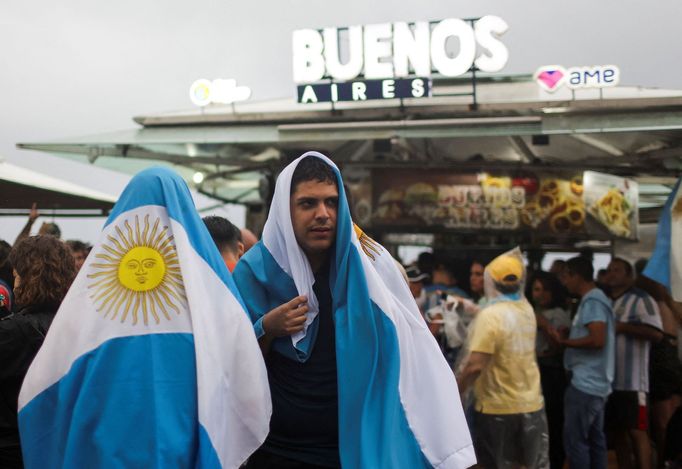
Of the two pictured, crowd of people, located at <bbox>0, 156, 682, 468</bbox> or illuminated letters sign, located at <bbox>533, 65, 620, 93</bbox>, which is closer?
crowd of people, located at <bbox>0, 156, 682, 468</bbox>

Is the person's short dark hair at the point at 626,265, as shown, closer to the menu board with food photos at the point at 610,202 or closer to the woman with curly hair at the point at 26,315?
the menu board with food photos at the point at 610,202

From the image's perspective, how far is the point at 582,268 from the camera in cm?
589

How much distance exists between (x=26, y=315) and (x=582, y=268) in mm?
4490

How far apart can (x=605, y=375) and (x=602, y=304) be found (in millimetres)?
562

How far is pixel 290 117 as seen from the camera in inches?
304

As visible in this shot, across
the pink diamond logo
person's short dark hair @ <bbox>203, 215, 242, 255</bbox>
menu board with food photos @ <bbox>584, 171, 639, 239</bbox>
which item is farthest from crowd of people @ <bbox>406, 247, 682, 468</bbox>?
person's short dark hair @ <bbox>203, 215, 242, 255</bbox>

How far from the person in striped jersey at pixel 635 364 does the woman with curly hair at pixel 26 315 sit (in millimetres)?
4740

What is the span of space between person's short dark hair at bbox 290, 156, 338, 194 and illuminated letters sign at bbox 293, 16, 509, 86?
5.49 meters

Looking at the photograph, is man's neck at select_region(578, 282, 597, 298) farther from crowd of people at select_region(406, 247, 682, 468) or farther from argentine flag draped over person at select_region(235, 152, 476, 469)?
argentine flag draped over person at select_region(235, 152, 476, 469)

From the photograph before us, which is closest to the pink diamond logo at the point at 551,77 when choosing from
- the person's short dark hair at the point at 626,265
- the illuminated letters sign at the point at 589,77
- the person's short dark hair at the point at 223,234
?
the illuminated letters sign at the point at 589,77

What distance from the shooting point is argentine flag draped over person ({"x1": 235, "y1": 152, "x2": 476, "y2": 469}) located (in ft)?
7.27

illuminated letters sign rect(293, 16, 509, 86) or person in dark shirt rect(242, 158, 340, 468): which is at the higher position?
illuminated letters sign rect(293, 16, 509, 86)

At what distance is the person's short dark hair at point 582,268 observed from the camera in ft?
19.3

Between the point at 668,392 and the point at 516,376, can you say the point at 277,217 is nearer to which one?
the point at 516,376
